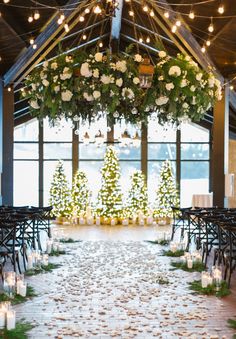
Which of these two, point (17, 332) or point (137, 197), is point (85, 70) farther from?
point (137, 197)

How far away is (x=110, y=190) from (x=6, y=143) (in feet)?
15.2

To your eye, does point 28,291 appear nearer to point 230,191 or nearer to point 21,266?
point 21,266

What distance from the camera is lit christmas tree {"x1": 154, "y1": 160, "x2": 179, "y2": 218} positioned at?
18.7 metres

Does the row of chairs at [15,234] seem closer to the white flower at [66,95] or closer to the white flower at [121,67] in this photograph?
the white flower at [66,95]

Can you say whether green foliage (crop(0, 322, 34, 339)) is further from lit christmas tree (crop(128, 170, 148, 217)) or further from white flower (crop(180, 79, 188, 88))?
lit christmas tree (crop(128, 170, 148, 217))

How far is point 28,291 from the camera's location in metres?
7.89

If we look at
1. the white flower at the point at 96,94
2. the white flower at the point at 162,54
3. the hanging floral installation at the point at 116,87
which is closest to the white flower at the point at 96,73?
the hanging floral installation at the point at 116,87

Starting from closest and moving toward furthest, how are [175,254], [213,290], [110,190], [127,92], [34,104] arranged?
[127,92], [34,104], [213,290], [175,254], [110,190]

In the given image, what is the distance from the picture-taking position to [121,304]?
731 centimetres

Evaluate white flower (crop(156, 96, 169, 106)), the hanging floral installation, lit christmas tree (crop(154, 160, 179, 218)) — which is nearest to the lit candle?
the hanging floral installation

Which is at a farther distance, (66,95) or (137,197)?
(137,197)

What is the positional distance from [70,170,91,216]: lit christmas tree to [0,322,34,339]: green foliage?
12.4 m

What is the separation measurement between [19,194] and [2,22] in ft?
33.3

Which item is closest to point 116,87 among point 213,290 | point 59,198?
point 213,290
